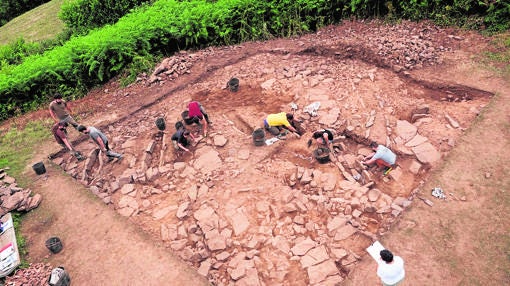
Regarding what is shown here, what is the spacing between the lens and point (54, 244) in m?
6.84

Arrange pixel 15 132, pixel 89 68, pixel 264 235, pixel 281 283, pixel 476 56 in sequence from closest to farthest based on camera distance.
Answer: pixel 281 283
pixel 264 235
pixel 476 56
pixel 15 132
pixel 89 68

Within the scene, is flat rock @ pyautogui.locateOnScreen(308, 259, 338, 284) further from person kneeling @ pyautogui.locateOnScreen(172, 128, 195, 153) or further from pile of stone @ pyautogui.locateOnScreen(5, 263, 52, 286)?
pile of stone @ pyautogui.locateOnScreen(5, 263, 52, 286)

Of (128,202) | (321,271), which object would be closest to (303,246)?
(321,271)

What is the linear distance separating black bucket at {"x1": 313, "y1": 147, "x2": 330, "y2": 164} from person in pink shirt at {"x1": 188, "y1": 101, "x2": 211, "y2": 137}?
297 cm

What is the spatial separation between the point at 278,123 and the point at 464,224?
4510 millimetres

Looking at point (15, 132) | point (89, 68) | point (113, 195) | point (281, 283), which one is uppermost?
point (89, 68)

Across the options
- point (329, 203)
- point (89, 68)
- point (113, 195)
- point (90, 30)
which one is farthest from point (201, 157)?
point (90, 30)

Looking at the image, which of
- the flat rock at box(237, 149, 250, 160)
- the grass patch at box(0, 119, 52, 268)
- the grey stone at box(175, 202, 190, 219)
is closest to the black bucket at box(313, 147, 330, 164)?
the flat rock at box(237, 149, 250, 160)

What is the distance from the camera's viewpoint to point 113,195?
8117 millimetres

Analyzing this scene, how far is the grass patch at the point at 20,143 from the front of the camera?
9.44 meters

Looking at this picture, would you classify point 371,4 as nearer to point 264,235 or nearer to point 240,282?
point 264,235

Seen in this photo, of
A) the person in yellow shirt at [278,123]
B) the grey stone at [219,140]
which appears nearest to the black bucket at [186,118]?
the grey stone at [219,140]

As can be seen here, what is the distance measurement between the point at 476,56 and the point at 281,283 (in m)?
8.62

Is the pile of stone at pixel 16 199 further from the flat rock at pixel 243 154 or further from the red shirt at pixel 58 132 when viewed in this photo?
the flat rock at pixel 243 154
